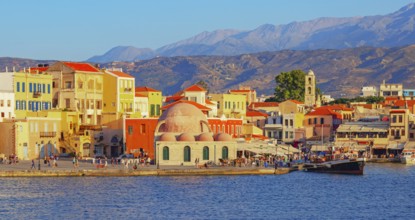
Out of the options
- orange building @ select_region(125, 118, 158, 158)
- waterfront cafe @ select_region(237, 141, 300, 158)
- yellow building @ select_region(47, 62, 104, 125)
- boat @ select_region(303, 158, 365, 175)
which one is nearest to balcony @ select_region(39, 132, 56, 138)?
yellow building @ select_region(47, 62, 104, 125)

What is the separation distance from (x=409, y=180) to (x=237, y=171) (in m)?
16.4

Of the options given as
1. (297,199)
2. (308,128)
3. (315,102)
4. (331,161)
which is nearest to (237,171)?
(331,161)

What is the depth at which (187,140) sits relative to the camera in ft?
342

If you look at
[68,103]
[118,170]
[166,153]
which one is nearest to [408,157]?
[166,153]

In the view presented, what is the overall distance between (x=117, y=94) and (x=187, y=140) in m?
22.5

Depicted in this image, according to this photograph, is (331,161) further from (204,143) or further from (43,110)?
(43,110)

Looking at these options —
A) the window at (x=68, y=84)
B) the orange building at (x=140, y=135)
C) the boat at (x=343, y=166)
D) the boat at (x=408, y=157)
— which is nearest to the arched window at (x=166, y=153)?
the orange building at (x=140, y=135)

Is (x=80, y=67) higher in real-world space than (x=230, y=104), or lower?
higher

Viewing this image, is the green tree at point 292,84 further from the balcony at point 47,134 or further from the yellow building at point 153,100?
the balcony at point 47,134

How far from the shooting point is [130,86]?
127312 mm

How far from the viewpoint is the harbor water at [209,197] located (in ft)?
228

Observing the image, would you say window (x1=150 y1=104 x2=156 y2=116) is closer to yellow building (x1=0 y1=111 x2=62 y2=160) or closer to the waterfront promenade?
yellow building (x1=0 y1=111 x2=62 y2=160)

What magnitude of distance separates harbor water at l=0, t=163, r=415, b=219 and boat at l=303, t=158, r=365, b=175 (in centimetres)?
386

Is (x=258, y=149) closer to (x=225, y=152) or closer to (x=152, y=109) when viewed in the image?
(x=225, y=152)
